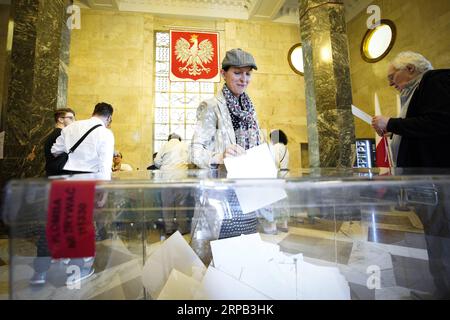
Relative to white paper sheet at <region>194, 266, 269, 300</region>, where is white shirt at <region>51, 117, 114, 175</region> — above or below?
above

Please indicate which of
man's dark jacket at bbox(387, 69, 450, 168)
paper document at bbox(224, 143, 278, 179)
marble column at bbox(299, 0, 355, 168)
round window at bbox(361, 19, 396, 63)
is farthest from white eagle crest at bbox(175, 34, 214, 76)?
paper document at bbox(224, 143, 278, 179)

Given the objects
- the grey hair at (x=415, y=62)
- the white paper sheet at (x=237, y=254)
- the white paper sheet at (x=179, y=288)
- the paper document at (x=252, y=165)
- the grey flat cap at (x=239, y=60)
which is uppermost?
the grey hair at (x=415, y=62)

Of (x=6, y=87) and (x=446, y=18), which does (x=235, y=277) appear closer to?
(x=6, y=87)

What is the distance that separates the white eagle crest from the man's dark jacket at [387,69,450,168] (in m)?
6.16

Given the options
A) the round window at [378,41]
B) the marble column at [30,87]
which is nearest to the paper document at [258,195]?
the marble column at [30,87]

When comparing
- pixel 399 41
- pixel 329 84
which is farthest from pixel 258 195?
pixel 399 41

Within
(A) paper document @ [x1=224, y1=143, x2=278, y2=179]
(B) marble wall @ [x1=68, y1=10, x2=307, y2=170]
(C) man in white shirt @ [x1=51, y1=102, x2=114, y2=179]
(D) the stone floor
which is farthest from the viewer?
(B) marble wall @ [x1=68, y1=10, x2=307, y2=170]

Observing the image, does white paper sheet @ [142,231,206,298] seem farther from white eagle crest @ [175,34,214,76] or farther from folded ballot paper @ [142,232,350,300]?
white eagle crest @ [175,34,214,76]

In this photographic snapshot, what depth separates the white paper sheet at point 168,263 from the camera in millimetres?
606

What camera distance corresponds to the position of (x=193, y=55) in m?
6.90

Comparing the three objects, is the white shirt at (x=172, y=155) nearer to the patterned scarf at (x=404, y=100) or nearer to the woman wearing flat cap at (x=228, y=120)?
the woman wearing flat cap at (x=228, y=120)

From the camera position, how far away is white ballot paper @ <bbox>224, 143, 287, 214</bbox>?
2.10ft

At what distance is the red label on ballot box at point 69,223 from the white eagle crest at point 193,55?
6.91 meters

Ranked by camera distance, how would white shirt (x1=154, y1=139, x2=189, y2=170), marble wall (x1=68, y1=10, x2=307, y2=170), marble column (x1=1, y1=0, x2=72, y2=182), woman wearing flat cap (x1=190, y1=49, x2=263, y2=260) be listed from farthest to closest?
marble wall (x1=68, y1=10, x2=307, y2=170) < white shirt (x1=154, y1=139, x2=189, y2=170) < marble column (x1=1, y1=0, x2=72, y2=182) < woman wearing flat cap (x1=190, y1=49, x2=263, y2=260)
